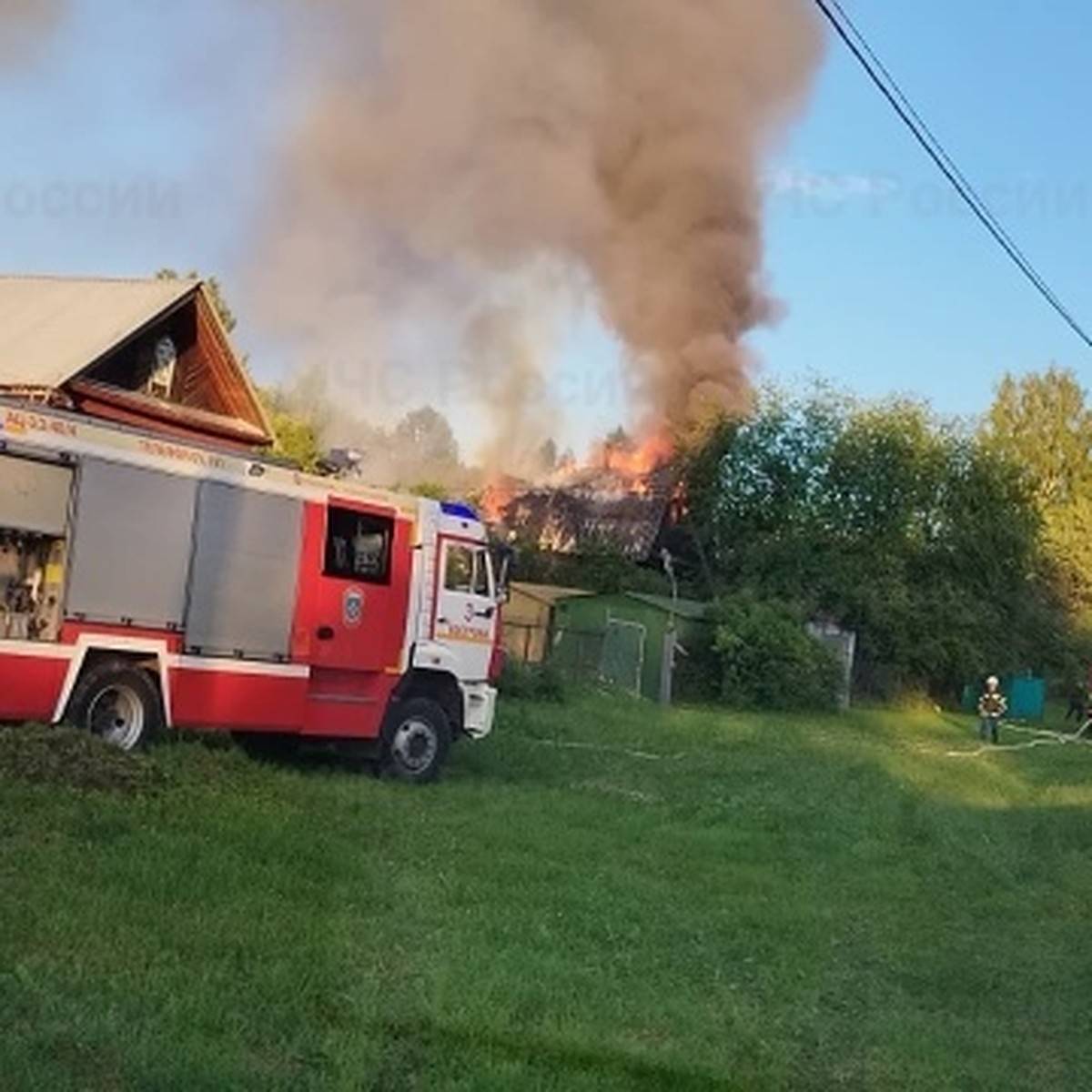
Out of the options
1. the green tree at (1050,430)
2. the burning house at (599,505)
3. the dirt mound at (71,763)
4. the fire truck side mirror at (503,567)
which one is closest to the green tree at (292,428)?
the burning house at (599,505)

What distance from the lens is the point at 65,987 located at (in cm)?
638

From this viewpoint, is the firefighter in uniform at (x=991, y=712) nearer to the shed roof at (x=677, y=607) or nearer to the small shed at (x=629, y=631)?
the small shed at (x=629, y=631)

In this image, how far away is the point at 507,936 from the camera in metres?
8.54

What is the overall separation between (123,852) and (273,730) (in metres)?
5.29

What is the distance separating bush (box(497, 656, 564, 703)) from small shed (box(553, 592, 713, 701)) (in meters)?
8.08

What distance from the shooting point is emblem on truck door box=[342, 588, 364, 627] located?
1495 cm

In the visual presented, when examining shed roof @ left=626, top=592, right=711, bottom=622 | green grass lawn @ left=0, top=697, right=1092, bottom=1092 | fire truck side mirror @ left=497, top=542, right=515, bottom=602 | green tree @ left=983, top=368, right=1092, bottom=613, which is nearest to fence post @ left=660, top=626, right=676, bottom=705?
shed roof @ left=626, top=592, right=711, bottom=622

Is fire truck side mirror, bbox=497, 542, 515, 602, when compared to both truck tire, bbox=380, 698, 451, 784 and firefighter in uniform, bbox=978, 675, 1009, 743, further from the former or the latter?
firefighter in uniform, bbox=978, 675, 1009, 743

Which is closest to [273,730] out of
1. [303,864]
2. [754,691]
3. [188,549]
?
[188,549]

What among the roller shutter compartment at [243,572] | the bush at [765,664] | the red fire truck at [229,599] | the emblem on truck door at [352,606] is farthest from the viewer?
the bush at [765,664]

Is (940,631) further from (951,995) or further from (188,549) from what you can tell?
(951,995)

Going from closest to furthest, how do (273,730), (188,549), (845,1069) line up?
1. (845,1069)
2. (188,549)
3. (273,730)

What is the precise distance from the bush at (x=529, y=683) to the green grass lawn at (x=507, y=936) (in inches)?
467

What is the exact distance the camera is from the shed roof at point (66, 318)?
2194 cm
